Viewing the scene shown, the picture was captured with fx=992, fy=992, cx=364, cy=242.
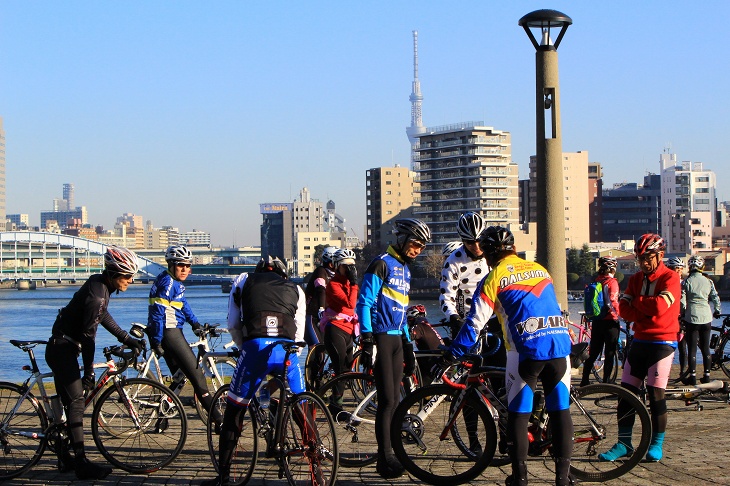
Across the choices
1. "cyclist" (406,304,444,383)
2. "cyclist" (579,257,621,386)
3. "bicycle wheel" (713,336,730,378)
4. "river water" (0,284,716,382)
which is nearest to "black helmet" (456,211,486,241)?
"cyclist" (406,304,444,383)

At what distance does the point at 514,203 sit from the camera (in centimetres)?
14212

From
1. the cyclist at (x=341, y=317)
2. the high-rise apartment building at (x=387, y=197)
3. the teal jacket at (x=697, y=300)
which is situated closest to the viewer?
the cyclist at (x=341, y=317)

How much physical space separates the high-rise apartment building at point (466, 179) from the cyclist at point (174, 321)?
12790 cm

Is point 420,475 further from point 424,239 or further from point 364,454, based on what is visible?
point 424,239

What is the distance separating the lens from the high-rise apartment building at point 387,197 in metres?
151

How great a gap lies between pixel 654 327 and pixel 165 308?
4.08 meters

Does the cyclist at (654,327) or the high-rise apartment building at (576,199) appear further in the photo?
the high-rise apartment building at (576,199)

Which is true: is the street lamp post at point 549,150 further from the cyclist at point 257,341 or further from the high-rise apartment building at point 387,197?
the high-rise apartment building at point 387,197

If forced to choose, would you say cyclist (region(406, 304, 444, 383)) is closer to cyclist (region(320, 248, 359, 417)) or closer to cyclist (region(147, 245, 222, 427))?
cyclist (region(320, 248, 359, 417))

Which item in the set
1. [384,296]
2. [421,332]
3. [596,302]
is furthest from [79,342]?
[596,302]

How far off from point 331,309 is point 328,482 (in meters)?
4.10

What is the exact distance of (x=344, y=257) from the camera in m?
10.3

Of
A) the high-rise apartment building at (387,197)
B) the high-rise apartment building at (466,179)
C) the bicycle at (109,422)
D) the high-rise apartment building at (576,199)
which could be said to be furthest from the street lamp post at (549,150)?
the high-rise apartment building at (387,197)

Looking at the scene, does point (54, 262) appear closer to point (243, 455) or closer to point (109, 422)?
point (109, 422)
